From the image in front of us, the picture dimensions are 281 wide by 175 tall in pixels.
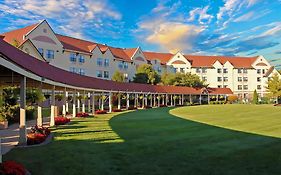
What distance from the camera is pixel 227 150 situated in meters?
11.3

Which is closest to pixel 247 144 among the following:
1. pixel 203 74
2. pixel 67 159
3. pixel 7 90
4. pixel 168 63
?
pixel 67 159

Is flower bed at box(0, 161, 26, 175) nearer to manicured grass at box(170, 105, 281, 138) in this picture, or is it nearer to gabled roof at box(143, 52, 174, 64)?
manicured grass at box(170, 105, 281, 138)

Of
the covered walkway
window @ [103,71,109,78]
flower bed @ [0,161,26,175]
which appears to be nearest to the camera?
flower bed @ [0,161,26,175]

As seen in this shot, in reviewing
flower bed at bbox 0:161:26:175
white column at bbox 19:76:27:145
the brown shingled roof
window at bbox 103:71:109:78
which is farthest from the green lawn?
window at bbox 103:71:109:78

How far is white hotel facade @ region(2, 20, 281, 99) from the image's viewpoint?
50.1 meters

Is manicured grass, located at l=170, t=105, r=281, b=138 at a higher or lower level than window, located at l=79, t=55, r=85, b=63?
lower

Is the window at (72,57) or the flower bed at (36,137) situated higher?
the window at (72,57)

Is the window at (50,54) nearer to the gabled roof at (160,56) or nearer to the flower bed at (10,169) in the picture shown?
the gabled roof at (160,56)

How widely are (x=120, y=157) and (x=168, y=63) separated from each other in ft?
261

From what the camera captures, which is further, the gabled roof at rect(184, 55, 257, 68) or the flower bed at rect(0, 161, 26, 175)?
the gabled roof at rect(184, 55, 257, 68)

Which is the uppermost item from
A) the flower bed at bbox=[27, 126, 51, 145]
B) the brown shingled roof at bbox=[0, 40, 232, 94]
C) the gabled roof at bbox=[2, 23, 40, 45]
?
the gabled roof at bbox=[2, 23, 40, 45]

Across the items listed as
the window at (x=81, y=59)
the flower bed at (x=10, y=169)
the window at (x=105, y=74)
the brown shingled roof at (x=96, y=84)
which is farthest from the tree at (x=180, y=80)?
the flower bed at (x=10, y=169)

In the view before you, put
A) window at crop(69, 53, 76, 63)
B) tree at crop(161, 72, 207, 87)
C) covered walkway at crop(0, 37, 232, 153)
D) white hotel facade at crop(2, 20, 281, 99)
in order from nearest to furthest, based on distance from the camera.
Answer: covered walkway at crop(0, 37, 232, 153), white hotel facade at crop(2, 20, 281, 99), window at crop(69, 53, 76, 63), tree at crop(161, 72, 207, 87)

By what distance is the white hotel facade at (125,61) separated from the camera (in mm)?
50062
